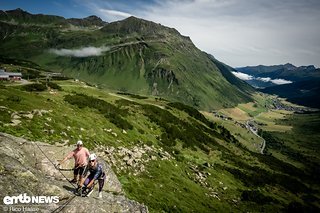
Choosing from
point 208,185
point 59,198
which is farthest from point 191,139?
point 59,198

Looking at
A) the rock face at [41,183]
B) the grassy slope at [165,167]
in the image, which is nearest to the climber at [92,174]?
the rock face at [41,183]

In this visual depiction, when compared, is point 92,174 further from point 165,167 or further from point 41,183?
point 165,167

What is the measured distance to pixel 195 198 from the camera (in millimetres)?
59094

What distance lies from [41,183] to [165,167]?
47161 mm

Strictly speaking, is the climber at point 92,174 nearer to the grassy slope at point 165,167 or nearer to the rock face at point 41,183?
the rock face at point 41,183

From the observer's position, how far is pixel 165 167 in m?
63.9

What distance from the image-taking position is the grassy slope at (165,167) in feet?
143

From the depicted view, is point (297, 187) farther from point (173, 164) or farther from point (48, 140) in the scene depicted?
point (48, 140)

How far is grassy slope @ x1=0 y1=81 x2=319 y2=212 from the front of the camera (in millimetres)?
43500

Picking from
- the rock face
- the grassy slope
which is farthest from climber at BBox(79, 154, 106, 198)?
the grassy slope

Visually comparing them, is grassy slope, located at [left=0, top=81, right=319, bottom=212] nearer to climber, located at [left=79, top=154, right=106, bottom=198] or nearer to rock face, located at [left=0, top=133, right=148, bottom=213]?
rock face, located at [left=0, top=133, right=148, bottom=213]

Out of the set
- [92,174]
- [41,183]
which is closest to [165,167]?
[92,174]

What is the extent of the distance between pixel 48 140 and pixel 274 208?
256 ft

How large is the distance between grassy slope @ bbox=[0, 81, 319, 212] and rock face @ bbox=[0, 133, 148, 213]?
10205mm
